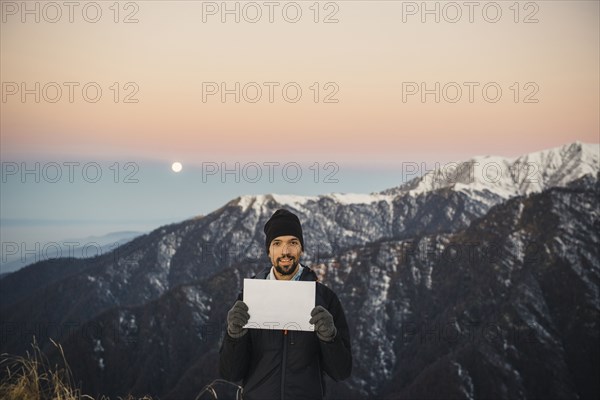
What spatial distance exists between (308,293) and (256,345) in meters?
0.86

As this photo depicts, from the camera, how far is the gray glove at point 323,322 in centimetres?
538

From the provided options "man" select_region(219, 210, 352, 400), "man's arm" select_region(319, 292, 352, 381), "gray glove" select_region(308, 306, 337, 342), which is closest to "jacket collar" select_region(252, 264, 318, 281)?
"man" select_region(219, 210, 352, 400)

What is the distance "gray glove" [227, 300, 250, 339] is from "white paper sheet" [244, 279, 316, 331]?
7 centimetres

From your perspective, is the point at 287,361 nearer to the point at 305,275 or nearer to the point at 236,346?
the point at 236,346

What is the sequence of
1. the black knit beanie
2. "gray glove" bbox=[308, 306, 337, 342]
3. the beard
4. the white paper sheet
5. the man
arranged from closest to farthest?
"gray glove" bbox=[308, 306, 337, 342] < the white paper sheet < the man < the beard < the black knit beanie

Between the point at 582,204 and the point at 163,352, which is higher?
the point at 582,204

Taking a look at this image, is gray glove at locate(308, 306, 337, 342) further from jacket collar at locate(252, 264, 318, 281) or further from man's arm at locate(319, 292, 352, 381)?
jacket collar at locate(252, 264, 318, 281)

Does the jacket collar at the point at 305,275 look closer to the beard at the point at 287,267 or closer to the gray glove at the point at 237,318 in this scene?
the beard at the point at 287,267

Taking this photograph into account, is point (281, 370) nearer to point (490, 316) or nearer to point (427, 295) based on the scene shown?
point (490, 316)

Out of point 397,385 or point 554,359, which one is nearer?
point 554,359

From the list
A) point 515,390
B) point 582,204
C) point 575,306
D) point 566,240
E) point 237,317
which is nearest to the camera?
point 237,317

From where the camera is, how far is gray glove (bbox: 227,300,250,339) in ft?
17.7

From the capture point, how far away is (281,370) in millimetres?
5789

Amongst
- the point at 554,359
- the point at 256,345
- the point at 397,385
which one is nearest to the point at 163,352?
the point at 397,385
